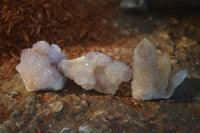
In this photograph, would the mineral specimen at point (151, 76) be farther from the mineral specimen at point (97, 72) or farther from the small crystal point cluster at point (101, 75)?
the mineral specimen at point (97, 72)

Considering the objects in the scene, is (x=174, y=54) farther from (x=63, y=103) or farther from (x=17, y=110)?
(x=17, y=110)

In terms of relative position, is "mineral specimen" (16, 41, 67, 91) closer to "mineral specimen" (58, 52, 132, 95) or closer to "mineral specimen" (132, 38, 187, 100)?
"mineral specimen" (58, 52, 132, 95)

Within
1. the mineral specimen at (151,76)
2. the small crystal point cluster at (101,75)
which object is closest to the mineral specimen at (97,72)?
the small crystal point cluster at (101,75)

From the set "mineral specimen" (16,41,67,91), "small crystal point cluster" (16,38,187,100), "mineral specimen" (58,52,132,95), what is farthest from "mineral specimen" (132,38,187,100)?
"mineral specimen" (16,41,67,91)

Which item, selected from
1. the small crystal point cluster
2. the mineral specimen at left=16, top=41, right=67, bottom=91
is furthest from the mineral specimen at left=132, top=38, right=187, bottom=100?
the mineral specimen at left=16, top=41, right=67, bottom=91

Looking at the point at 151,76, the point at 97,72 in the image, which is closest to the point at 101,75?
the point at 97,72
